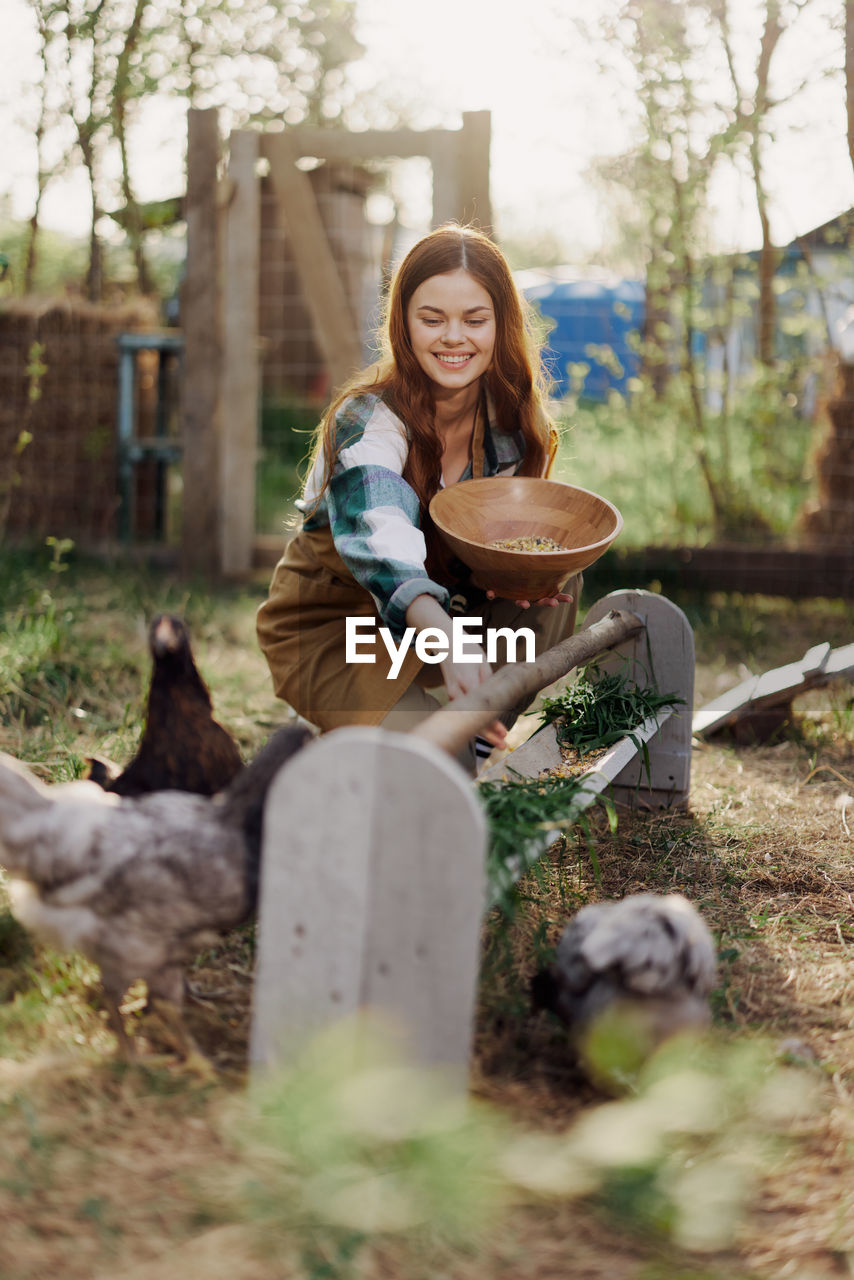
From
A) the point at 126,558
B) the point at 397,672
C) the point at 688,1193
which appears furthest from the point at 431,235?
the point at 126,558

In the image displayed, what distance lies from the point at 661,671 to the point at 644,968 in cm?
139

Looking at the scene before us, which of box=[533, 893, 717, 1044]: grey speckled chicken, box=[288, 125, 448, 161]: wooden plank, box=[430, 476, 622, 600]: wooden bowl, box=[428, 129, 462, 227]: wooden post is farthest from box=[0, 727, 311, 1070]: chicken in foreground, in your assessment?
box=[288, 125, 448, 161]: wooden plank

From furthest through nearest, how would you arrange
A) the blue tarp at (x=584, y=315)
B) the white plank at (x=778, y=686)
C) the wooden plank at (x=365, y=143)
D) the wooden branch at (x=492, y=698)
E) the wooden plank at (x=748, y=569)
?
1. the blue tarp at (x=584, y=315)
2. the wooden plank at (x=748, y=569)
3. the wooden plank at (x=365, y=143)
4. the white plank at (x=778, y=686)
5. the wooden branch at (x=492, y=698)

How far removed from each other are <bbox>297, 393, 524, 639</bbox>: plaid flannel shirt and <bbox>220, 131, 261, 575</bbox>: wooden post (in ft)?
10.0

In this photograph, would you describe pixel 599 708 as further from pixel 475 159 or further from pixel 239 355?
pixel 239 355

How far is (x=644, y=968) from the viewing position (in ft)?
5.21

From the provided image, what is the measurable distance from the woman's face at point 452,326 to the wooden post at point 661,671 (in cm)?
67

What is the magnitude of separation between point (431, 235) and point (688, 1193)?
2092 mm

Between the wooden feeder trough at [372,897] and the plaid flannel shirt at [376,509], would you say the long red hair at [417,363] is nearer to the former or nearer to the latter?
the plaid flannel shirt at [376,509]

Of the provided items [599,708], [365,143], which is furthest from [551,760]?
[365,143]

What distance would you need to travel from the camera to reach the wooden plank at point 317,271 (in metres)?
5.50

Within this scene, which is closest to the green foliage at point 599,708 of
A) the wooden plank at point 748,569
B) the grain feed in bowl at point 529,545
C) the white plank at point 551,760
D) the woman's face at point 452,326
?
the white plank at point 551,760

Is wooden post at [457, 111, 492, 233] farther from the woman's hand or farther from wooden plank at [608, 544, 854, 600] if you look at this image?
the woman's hand

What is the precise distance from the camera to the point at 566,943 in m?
1.72
